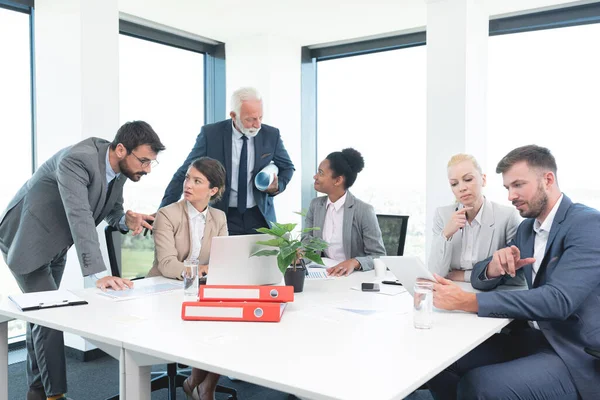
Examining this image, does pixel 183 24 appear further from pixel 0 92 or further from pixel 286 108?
pixel 0 92

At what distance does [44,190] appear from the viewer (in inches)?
106

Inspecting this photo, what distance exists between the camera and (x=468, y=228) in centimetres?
279

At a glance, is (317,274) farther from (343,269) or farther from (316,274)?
(343,269)

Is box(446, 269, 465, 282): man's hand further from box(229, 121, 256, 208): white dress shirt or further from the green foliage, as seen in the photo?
box(229, 121, 256, 208): white dress shirt

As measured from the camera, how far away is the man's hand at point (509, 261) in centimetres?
225

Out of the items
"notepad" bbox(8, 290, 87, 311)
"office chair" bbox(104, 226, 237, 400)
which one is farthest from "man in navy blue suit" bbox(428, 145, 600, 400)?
"notepad" bbox(8, 290, 87, 311)

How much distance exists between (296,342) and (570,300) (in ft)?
3.22

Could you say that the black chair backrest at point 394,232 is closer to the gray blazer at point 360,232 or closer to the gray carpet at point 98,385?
the gray blazer at point 360,232

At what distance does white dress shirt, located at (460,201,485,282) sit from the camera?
275cm

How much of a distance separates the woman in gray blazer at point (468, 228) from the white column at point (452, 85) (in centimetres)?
154

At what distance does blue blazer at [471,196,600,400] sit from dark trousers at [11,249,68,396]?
6.37 ft

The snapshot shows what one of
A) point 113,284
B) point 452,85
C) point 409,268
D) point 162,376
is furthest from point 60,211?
point 452,85

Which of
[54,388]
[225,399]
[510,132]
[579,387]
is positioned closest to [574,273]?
[579,387]

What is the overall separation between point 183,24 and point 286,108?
125cm
